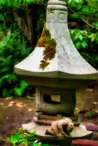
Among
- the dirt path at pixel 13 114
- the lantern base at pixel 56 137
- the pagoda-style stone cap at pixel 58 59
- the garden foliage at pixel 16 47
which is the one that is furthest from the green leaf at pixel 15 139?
the garden foliage at pixel 16 47

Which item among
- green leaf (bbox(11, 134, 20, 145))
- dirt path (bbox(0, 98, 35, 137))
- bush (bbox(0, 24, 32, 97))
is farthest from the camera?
bush (bbox(0, 24, 32, 97))

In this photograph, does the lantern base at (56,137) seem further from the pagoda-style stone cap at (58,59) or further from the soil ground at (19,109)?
the soil ground at (19,109)

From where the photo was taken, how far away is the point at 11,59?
9844 millimetres

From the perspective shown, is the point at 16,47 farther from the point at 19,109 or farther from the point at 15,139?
the point at 15,139

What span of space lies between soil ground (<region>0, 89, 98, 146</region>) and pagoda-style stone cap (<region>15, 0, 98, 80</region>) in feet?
8.73

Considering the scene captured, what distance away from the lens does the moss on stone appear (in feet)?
12.3

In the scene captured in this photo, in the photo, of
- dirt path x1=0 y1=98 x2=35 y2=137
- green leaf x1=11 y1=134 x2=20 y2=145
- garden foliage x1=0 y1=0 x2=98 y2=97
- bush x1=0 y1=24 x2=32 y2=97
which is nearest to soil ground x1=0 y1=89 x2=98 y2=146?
dirt path x1=0 y1=98 x2=35 y2=137

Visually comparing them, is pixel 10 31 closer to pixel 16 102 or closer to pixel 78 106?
pixel 16 102

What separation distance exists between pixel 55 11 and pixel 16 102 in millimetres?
4857

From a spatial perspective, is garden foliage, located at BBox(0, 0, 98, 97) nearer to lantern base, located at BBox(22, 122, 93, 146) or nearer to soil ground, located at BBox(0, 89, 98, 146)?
soil ground, located at BBox(0, 89, 98, 146)

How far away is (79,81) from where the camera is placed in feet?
12.2

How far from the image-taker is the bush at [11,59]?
9.25m

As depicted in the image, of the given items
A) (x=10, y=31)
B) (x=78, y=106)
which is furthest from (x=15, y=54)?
(x=78, y=106)

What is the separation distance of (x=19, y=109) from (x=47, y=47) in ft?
13.9
